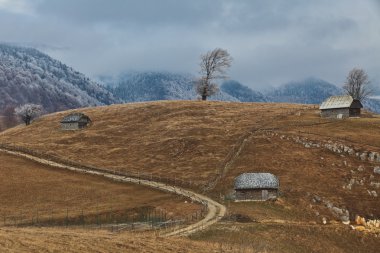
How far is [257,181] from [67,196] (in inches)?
1395

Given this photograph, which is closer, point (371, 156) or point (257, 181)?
point (257, 181)

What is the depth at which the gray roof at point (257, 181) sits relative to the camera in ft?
291

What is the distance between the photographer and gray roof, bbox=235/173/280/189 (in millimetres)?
88562

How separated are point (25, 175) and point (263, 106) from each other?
88918mm

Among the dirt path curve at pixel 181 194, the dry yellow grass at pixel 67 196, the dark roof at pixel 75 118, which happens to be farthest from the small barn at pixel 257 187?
the dark roof at pixel 75 118

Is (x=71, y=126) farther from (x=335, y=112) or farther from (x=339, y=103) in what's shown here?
(x=339, y=103)

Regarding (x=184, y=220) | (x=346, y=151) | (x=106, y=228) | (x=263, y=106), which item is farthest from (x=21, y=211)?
(x=263, y=106)

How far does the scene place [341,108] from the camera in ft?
450

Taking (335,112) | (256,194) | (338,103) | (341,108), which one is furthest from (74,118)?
(256,194)

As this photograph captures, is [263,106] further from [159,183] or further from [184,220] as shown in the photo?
[184,220]

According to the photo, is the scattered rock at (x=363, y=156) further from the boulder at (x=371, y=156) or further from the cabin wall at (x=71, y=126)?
the cabin wall at (x=71, y=126)

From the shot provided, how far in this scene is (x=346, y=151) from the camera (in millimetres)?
105375

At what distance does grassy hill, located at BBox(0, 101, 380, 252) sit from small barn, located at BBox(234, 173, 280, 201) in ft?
8.76

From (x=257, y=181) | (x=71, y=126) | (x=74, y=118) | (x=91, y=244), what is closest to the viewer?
(x=91, y=244)
